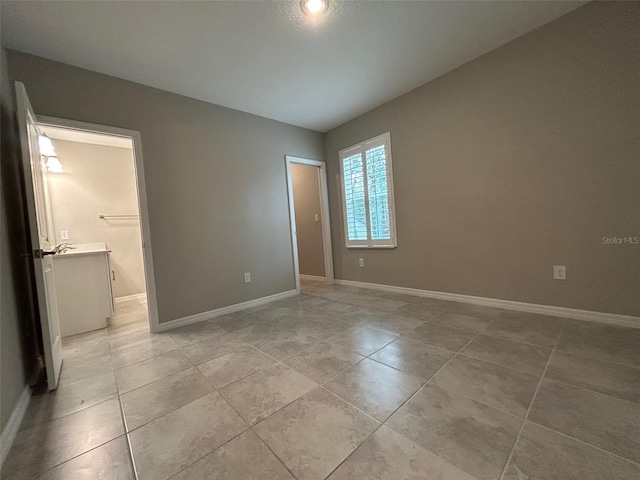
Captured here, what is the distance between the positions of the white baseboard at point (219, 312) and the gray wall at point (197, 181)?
0.19 ft

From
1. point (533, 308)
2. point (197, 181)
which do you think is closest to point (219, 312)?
point (197, 181)

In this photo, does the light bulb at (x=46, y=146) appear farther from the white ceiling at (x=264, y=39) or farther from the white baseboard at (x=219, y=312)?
the white baseboard at (x=219, y=312)

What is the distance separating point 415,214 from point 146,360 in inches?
124

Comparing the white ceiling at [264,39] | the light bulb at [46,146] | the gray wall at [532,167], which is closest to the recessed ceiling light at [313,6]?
the white ceiling at [264,39]

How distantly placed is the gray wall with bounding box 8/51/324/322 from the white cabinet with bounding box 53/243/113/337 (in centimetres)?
83

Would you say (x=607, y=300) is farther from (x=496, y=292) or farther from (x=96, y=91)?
(x=96, y=91)

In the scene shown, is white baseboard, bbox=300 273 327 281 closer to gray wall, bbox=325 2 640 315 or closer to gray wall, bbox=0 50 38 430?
gray wall, bbox=325 2 640 315

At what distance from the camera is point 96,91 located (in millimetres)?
2244

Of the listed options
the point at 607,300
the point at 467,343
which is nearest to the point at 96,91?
the point at 467,343

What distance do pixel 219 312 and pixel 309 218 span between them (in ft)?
7.67

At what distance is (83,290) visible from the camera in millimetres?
2654

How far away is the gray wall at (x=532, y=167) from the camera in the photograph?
6.13ft

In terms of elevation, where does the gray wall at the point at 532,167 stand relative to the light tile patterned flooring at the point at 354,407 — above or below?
above

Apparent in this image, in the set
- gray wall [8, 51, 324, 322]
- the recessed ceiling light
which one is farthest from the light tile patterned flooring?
the recessed ceiling light
